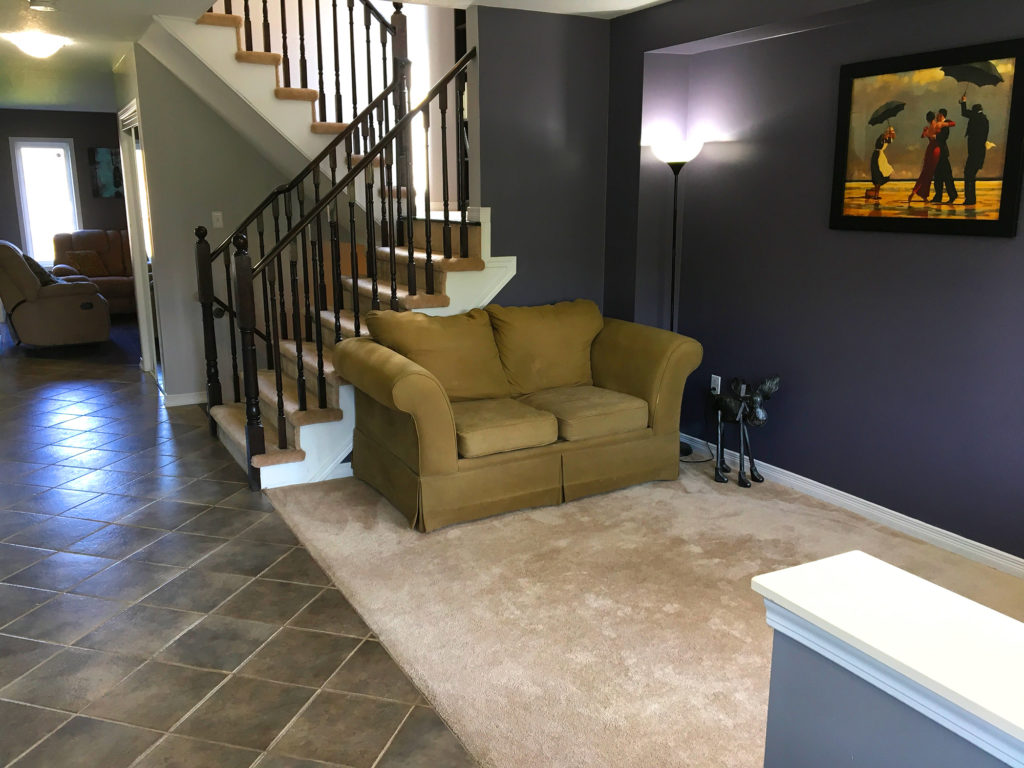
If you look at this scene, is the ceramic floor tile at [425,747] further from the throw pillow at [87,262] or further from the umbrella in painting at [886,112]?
the throw pillow at [87,262]

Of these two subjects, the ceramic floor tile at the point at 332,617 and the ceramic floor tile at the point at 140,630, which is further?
the ceramic floor tile at the point at 332,617

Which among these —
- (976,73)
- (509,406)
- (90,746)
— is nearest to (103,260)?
(509,406)

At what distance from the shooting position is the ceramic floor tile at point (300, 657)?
2480 mm

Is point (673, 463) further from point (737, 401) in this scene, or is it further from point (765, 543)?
point (765, 543)

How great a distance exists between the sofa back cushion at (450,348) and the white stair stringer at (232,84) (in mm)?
1569

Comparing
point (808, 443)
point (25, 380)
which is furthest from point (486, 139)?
point (25, 380)

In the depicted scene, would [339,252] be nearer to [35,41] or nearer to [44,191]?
[35,41]

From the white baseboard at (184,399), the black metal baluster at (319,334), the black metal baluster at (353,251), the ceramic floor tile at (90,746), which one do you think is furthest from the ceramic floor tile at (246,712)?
the white baseboard at (184,399)

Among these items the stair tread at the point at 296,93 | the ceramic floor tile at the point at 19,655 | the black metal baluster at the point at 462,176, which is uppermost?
the stair tread at the point at 296,93

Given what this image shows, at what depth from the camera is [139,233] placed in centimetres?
629

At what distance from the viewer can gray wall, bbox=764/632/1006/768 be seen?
921 mm

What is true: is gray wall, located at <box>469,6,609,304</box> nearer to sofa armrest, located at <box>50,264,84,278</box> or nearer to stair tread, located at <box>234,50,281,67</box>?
stair tread, located at <box>234,50,281,67</box>

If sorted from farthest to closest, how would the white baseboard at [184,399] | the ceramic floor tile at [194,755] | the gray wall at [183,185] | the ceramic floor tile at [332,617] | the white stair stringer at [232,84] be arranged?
1. the white baseboard at [184,399]
2. the gray wall at [183,185]
3. the white stair stringer at [232,84]
4. the ceramic floor tile at [332,617]
5. the ceramic floor tile at [194,755]

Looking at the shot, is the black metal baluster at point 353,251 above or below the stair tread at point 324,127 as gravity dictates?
below
